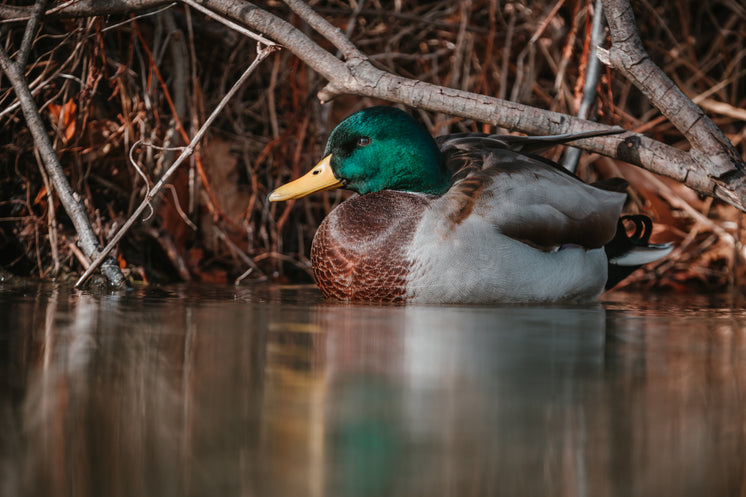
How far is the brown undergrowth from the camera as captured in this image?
3.72 m

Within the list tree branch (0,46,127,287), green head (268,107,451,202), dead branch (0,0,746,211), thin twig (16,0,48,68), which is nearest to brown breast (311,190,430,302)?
green head (268,107,451,202)

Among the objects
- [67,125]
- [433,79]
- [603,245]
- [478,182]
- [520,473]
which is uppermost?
[433,79]

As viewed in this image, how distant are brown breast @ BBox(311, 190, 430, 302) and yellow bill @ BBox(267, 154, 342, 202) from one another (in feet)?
0.45

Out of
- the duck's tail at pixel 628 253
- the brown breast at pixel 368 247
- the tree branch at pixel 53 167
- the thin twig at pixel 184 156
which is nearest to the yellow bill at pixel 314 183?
the brown breast at pixel 368 247

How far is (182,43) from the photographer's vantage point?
3.93 m

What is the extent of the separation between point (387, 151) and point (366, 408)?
1.96m

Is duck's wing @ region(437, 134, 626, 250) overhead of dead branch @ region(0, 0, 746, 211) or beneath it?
beneath

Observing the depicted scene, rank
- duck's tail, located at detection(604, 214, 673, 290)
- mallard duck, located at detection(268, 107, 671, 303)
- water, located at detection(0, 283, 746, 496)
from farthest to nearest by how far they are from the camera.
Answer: duck's tail, located at detection(604, 214, 673, 290), mallard duck, located at detection(268, 107, 671, 303), water, located at detection(0, 283, 746, 496)

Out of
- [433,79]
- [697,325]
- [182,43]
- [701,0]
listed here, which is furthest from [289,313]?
[701,0]

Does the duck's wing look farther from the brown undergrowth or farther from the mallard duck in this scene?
the brown undergrowth

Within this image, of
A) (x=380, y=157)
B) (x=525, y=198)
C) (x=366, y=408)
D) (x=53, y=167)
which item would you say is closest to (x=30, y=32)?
(x=53, y=167)

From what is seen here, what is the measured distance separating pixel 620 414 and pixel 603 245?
2.21m

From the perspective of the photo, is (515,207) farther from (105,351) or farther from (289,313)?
(105,351)

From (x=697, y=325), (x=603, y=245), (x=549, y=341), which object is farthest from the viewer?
(x=603, y=245)
